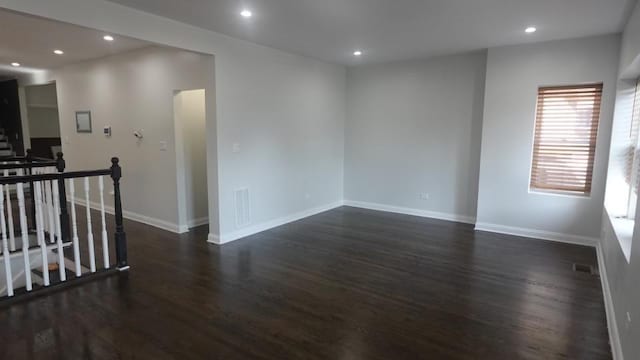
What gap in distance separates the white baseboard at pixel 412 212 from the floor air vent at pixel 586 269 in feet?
6.12

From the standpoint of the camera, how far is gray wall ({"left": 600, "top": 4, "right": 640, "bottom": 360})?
1.99m

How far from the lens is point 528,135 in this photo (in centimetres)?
502

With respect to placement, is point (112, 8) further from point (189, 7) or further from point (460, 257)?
point (460, 257)

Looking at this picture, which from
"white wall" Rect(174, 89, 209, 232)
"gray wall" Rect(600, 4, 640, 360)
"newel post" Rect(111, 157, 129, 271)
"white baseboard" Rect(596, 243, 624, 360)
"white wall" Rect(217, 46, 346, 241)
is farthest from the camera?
"white wall" Rect(174, 89, 209, 232)

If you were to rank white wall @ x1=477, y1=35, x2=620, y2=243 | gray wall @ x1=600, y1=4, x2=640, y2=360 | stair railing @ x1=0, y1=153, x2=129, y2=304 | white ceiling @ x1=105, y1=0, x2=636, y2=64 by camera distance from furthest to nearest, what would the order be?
white wall @ x1=477, y1=35, x2=620, y2=243, white ceiling @ x1=105, y1=0, x2=636, y2=64, stair railing @ x1=0, y1=153, x2=129, y2=304, gray wall @ x1=600, y1=4, x2=640, y2=360

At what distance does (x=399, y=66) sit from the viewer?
6.30 meters

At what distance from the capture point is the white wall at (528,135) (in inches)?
179

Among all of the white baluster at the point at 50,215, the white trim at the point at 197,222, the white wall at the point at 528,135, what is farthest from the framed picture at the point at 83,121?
the white wall at the point at 528,135

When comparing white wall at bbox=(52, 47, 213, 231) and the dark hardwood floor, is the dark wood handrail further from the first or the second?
white wall at bbox=(52, 47, 213, 231)

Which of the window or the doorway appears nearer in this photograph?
the window

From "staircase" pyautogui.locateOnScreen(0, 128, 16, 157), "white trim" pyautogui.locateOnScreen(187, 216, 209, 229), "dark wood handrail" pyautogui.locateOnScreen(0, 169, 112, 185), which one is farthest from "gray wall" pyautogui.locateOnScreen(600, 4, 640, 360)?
"staircase" pyautogui.locateOnScreen(0, 128, 16, 157)

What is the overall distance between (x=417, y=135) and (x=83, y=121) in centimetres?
586

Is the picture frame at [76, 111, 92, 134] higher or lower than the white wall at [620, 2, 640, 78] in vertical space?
lower

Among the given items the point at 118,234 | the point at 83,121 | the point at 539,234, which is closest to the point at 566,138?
the point at 539,234
